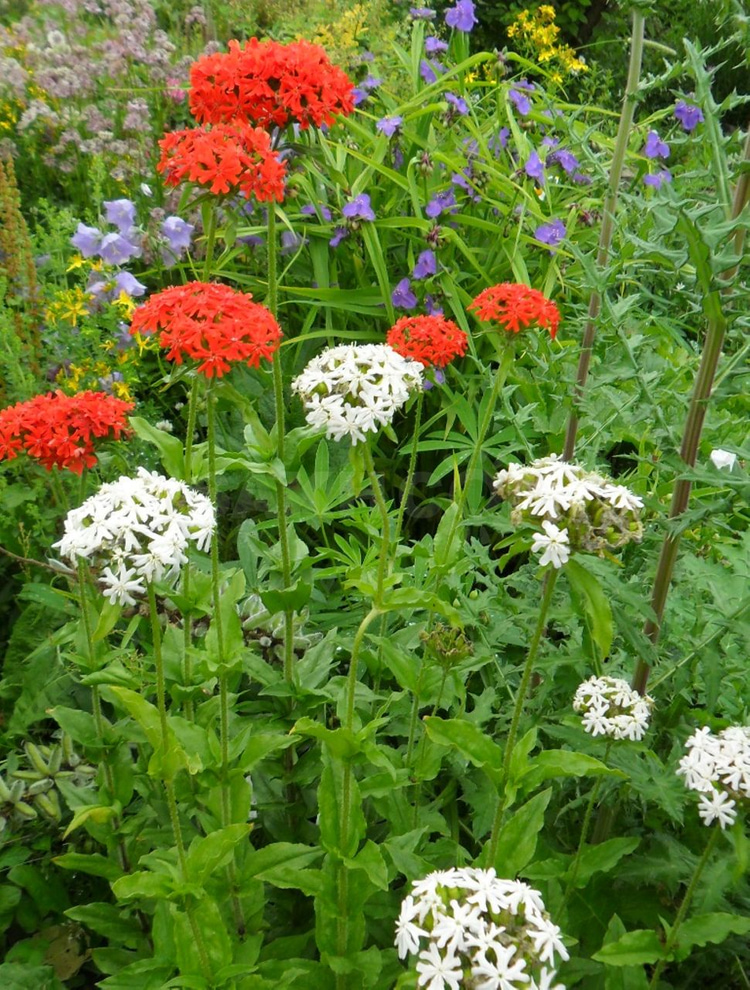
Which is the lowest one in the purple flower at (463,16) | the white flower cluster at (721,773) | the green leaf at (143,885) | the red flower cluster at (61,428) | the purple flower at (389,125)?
the green leaf at (143,885)

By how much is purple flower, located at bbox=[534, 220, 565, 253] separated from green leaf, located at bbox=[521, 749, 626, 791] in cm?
256

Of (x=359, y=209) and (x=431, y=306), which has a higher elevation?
(x=359, y=209)

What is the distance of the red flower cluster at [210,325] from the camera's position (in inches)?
55.4

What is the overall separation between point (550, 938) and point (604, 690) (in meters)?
0.61

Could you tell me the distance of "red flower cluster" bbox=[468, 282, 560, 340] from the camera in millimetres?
1806

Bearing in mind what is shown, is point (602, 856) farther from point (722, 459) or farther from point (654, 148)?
A: point (654, 148)

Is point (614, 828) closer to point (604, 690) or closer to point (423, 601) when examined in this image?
point (604, 690)

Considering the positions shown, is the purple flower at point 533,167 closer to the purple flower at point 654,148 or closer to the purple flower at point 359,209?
the purple flower at point 654,148

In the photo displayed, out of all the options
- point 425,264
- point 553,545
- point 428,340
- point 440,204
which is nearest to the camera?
point 553,545

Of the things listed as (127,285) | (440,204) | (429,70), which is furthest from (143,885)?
(429,70)

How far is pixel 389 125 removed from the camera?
11.6 ft

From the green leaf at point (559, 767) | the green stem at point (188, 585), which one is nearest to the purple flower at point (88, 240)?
the green stem at point (188, 585)

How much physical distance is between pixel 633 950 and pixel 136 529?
1.12 metres

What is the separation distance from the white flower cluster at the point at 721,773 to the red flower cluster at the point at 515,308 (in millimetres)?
912
